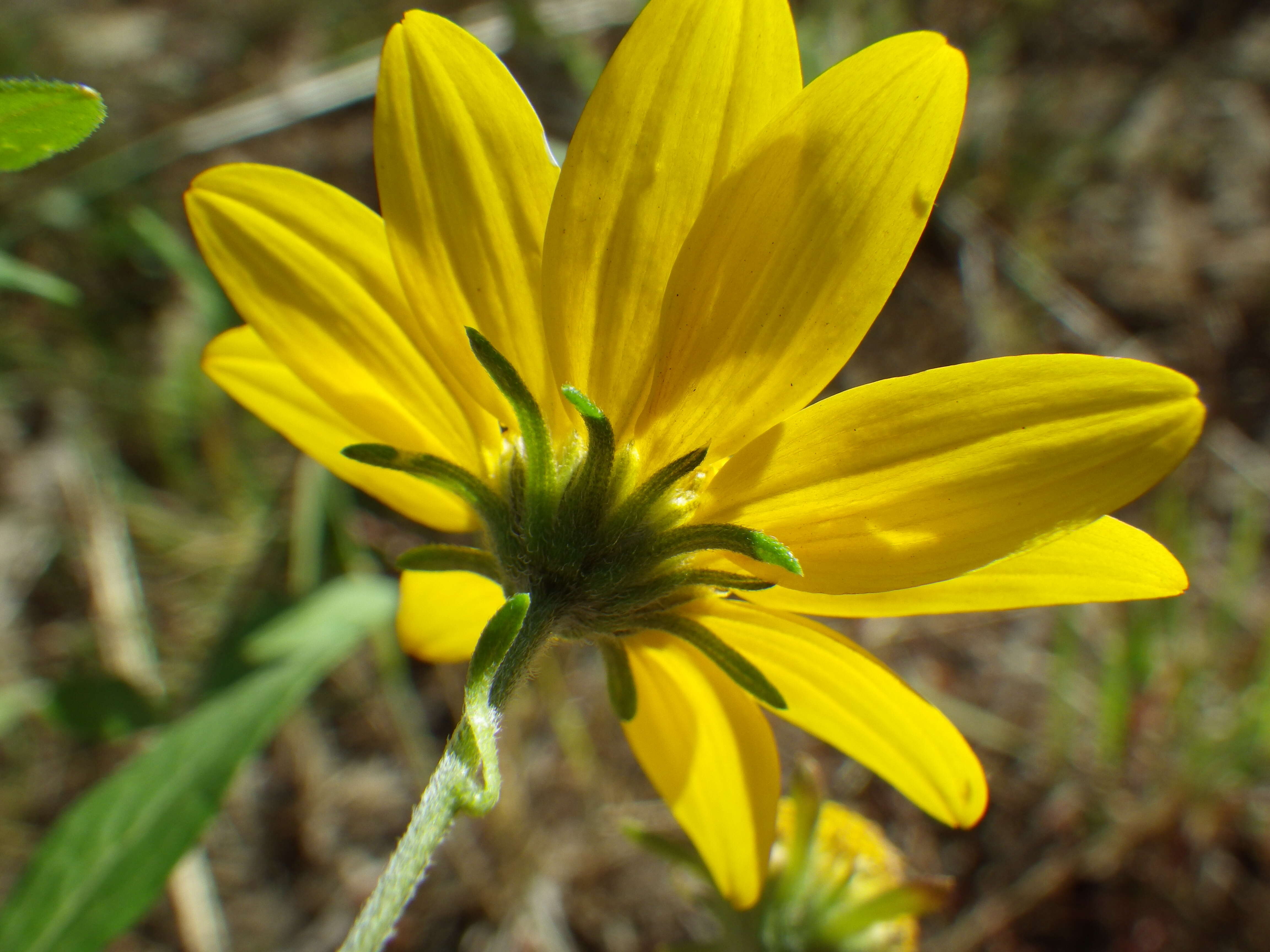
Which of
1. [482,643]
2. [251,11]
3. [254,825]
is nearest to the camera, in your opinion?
[482,643]

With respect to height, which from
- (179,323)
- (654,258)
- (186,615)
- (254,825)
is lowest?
(254,825)

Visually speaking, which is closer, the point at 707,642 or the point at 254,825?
the point at 707,642

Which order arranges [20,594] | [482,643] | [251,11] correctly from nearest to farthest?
[482,643], [20,594], [251,11]

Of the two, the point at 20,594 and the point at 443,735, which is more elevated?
the point at 20,594

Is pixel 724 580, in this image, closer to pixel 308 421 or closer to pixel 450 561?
pixel 450 561

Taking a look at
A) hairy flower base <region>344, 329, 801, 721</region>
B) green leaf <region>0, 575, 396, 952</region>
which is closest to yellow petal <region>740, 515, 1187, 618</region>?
hairy flower base <region>344, 329, 801, 721</region>

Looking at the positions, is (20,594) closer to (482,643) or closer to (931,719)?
(482,643)

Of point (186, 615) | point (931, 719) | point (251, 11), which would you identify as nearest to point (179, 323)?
point (186, 615)

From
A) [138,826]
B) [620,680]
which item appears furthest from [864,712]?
[138,826]

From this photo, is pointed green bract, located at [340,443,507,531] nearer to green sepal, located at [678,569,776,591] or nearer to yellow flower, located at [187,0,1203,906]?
yellow flower, located at [187,0,1203,906]
